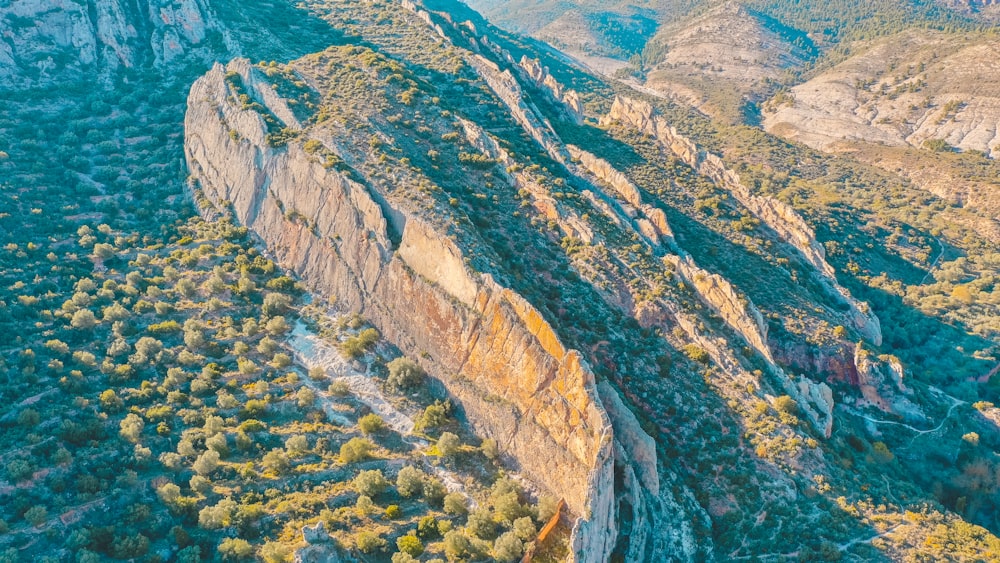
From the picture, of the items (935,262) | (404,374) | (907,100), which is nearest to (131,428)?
(404,374)

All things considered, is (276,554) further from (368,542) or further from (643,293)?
(643,293)

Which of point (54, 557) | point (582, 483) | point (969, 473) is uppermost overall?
point (582, 483)

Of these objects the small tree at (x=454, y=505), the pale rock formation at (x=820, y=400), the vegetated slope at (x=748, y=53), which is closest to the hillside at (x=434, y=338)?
the pale rock formation at (x=820, y=400)

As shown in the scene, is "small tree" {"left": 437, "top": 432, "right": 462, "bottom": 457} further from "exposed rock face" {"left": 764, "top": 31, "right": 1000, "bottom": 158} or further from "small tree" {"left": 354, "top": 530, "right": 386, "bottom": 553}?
"exposed rock face" {"left": 764, "top": 31, "right": 1000, "bottom": 158}

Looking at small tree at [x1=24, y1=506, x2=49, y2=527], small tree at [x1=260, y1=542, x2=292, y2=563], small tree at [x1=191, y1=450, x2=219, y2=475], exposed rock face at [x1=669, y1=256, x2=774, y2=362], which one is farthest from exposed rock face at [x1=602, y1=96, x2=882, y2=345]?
small tree at [x1=24, y1=506, x2=49, y2=527]

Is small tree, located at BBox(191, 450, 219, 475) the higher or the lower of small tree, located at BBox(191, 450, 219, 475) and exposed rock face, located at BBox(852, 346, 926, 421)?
the higher

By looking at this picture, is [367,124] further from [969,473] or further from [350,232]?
[969,473]

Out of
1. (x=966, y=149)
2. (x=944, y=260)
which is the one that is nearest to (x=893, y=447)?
(x=944, y=260)
